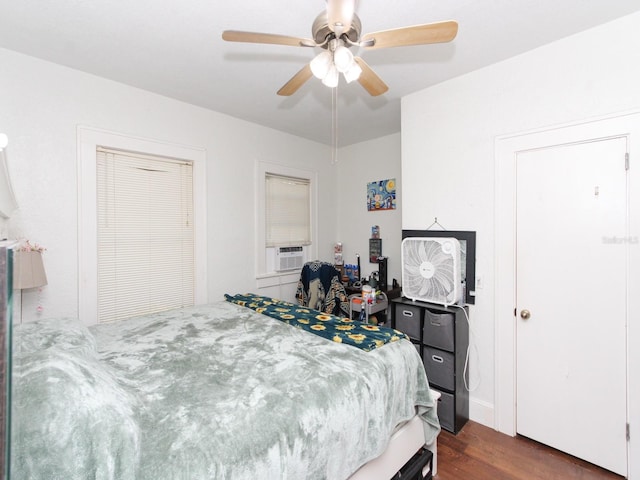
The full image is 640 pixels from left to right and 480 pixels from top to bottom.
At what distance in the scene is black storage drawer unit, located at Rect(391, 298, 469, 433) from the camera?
86.6 inches

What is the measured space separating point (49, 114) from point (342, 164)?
319cm

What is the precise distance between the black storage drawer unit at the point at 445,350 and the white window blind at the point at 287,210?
189 cm

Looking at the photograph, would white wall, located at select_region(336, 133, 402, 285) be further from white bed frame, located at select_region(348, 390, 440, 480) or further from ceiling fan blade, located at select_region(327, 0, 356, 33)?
ceiling fan blade, located at select_region(327, 0, 356, 33)

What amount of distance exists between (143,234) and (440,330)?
2.63m

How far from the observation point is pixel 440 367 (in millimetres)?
2268

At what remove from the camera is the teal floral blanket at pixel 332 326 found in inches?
68.0

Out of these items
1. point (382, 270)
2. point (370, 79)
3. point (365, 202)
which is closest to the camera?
point (370, 79)

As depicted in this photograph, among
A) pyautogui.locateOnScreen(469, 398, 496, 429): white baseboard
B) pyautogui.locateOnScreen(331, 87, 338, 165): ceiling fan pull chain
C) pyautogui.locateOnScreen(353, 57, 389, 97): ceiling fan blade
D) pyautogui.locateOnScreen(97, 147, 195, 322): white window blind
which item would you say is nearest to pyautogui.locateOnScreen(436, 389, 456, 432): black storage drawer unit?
pyautogui.locateOnScreen(469, 398, 496, 429): white baseboard

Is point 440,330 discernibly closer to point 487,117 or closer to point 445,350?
point 445,350

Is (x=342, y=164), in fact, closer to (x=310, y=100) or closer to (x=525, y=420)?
(x=310, y=100)

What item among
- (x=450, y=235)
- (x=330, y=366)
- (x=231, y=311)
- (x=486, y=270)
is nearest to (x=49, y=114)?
(x=231, y=311)

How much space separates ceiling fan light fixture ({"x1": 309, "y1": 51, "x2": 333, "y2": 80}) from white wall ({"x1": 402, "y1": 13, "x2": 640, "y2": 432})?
1.51 metres

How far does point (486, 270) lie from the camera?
233 centimetres

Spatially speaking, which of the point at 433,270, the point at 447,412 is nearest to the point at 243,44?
the point at 433,270
